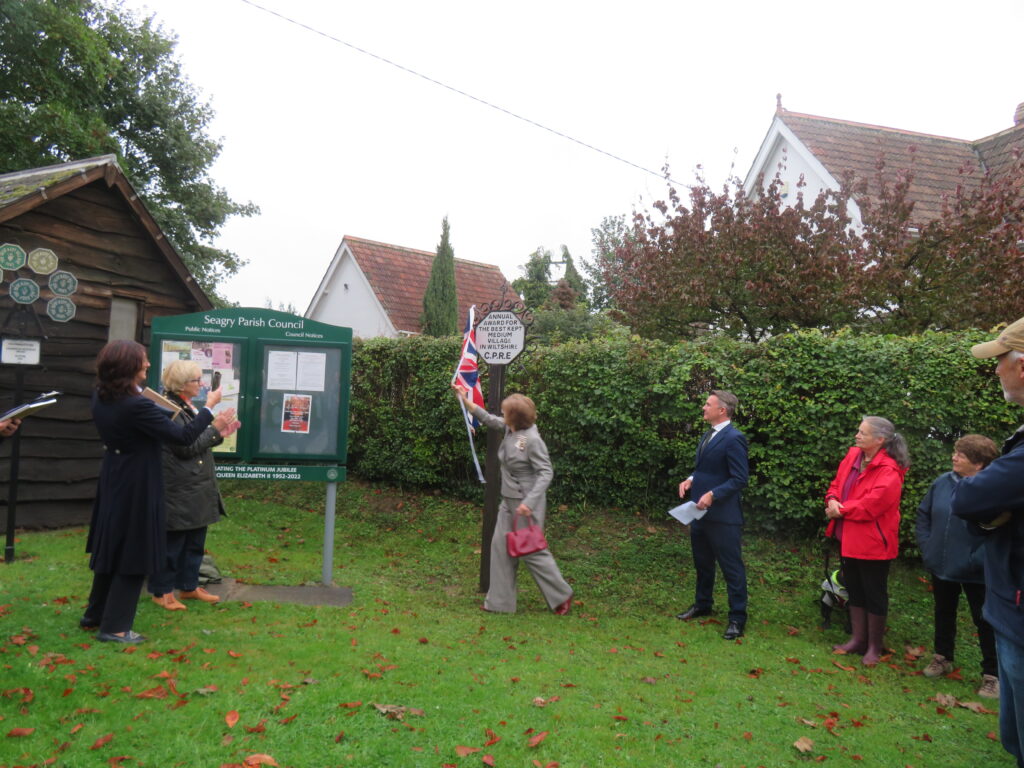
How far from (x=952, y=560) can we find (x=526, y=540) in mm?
3329

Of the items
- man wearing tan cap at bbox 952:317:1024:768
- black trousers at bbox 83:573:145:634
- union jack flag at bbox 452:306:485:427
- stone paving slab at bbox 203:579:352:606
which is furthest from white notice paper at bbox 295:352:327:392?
man wearing tan cap at bbox 952:317:1024:768

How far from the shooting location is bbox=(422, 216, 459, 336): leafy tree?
24156 mm

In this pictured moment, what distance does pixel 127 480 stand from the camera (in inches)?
203

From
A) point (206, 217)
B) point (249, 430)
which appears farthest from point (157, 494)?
point (206, 217)

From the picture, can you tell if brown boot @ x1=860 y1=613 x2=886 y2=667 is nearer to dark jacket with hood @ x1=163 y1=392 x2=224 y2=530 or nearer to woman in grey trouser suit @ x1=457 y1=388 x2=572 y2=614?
woman in grey trouser suit @ x1=457 y1=388 x2=572 y2=614

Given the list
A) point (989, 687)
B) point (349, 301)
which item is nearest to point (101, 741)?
point (989, 687)

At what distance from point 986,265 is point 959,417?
150 inches

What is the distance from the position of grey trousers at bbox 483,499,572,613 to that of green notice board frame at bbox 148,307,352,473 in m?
1.83

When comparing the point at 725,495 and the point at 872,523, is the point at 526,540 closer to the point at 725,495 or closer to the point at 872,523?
the point at 725,495

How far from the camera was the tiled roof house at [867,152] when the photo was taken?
16.3m

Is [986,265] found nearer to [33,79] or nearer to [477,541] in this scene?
[477,541]

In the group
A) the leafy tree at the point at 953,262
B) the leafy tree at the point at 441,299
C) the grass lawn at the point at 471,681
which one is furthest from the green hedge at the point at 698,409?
the leafy tree at the point at 441,299

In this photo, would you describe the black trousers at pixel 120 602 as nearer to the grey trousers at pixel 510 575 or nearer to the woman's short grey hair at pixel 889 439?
the grey trousers at pixel 510 575

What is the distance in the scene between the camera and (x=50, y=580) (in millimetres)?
6777
